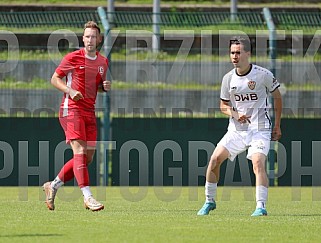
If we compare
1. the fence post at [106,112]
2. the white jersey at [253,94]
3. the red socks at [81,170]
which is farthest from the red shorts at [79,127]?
the fence post at [106,112]

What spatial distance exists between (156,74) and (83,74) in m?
10.2

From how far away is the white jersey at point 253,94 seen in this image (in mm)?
11273

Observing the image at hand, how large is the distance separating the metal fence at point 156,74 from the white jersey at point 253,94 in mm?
7525

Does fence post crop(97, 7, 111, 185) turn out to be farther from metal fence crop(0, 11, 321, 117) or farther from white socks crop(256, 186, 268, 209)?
white socks crop(256, 186, 268, 209)

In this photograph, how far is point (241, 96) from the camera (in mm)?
11352

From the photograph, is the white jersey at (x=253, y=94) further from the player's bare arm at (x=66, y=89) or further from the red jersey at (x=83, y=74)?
the player's bare arm at (x=66, y=89)

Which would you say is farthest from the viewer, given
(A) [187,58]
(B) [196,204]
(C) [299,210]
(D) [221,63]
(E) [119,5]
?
(E) [119,5]

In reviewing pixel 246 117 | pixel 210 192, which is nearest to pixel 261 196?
pixel 210 192

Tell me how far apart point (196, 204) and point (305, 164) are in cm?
539

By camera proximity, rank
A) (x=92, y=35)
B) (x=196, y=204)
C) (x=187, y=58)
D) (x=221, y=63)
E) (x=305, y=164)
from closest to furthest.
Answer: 1. (x=92, y=35)
2. (x=196, y=204)
3. (x=305, y=164)
4. (x=221, y=63)
5. (x=187, y=58)

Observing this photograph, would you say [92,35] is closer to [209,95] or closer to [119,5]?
[209,95]

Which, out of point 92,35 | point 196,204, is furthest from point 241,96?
point 196,204

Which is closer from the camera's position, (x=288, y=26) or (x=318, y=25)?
(x=318, y=25)

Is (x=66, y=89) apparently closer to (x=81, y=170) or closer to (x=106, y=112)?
(x=81, y=170)
